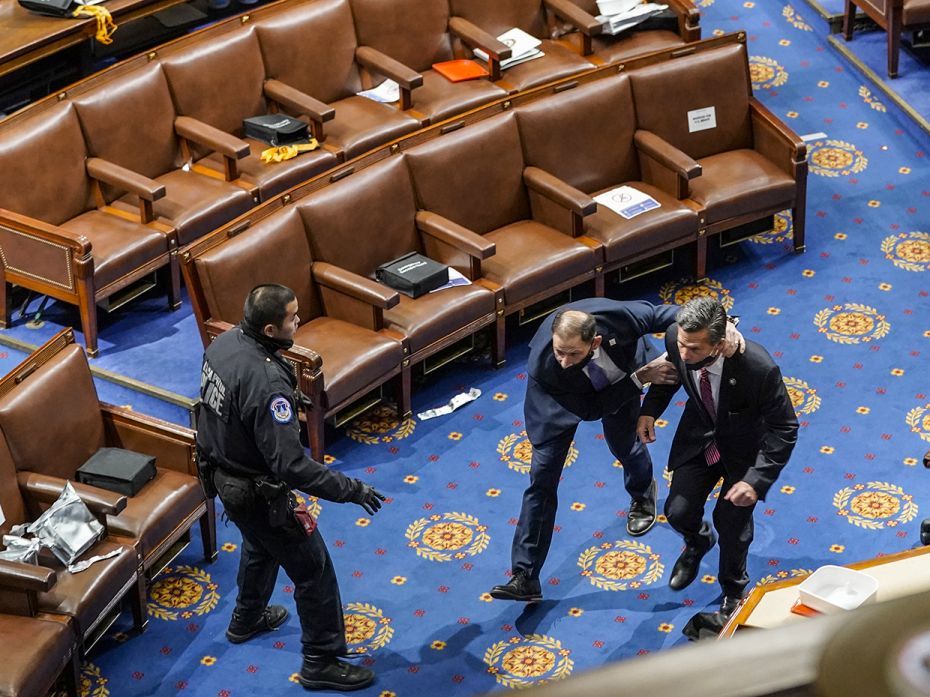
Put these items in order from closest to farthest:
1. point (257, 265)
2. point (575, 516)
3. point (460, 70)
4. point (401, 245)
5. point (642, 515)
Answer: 1. point (642, 515)
2. point (575, 516)
3. point (257, 265)
4. point (401, 245)
5. point (460, 70)

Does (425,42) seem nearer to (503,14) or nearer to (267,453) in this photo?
(503,14)

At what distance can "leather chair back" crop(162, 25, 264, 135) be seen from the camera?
6.68 meters

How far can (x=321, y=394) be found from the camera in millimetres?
5402

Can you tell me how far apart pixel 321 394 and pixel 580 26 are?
3.15 meters

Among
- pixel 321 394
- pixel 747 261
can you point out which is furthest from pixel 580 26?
pixel 321 394

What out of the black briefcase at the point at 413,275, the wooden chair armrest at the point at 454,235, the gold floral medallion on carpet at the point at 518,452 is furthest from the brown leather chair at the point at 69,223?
the gold floral medallion on carpet at the point at 518,452

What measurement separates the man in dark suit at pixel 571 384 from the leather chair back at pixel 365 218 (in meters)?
1.60

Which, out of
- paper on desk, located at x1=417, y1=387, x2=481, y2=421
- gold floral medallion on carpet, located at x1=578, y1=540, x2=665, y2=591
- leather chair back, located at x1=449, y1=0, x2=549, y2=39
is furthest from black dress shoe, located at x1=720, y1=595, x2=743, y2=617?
leather chair back, located at x1=449, y1=0, x2=549, y2=39

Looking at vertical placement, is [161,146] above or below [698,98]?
above

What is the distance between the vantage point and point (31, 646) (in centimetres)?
421

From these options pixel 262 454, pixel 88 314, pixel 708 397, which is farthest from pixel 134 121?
pixel 708 397

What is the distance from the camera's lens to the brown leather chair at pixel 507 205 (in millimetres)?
6113

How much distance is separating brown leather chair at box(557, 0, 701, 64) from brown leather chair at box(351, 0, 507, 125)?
1.79ft

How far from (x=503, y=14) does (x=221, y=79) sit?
177 cm
